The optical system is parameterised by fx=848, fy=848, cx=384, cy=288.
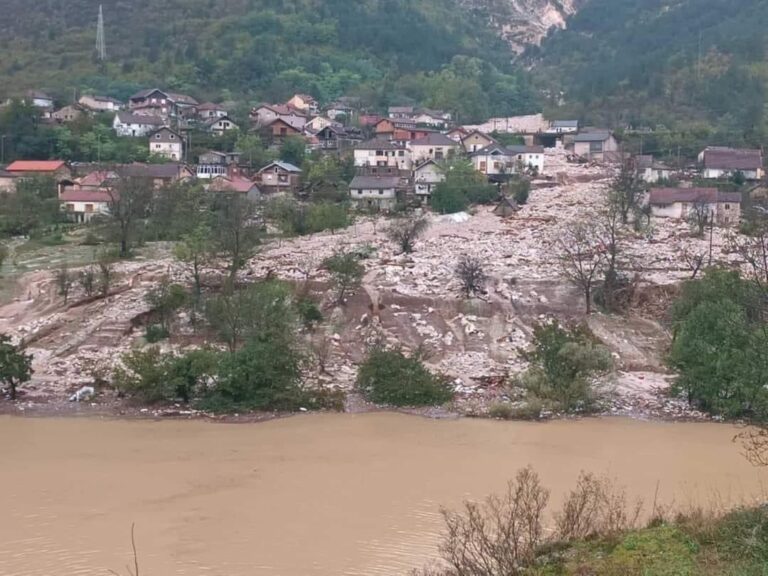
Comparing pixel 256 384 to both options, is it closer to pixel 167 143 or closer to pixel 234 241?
pixel 234 241

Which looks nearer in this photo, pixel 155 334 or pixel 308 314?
pixel 155 334

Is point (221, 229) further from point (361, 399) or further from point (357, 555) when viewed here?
point (357, 555)

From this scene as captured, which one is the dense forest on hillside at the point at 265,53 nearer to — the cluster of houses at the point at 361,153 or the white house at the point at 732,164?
the cluster of houses at the point at 361,153

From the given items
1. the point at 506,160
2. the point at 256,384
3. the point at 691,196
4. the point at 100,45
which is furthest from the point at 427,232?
the point at 100,45

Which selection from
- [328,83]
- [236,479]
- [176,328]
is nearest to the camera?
[236,479]

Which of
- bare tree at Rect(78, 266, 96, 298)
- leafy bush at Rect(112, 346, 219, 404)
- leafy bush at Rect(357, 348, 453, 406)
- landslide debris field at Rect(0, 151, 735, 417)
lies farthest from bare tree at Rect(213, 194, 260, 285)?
leafy bush at Rect(357, 348, 453, 406)

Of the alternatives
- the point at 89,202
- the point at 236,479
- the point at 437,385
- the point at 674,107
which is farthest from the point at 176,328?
the point at 674,107

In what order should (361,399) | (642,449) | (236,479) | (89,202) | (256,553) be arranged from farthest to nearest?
(89,202) < (361,399) < (642,449) < (236,479) < (256,553)
